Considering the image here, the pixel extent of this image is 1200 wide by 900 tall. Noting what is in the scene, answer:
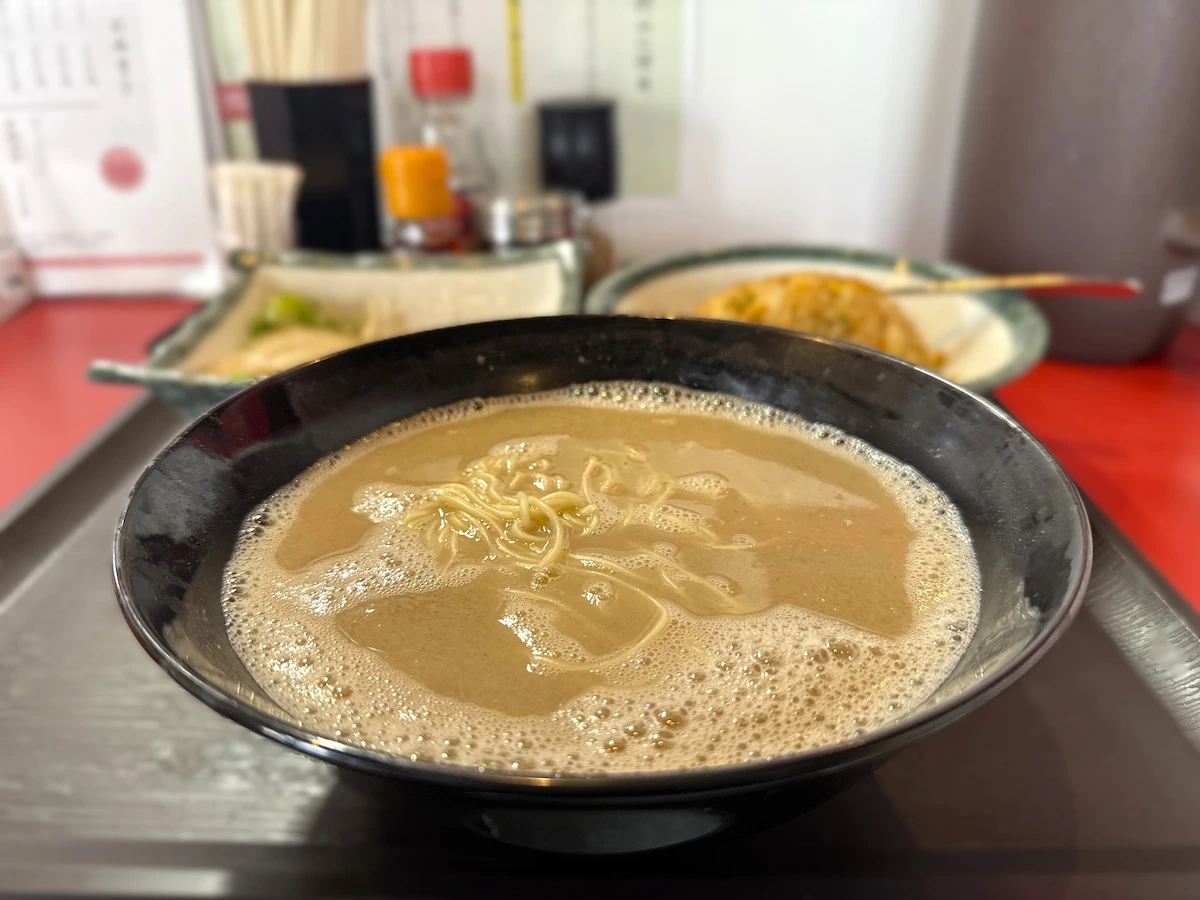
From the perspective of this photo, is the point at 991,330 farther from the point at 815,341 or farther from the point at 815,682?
the point at 815,682

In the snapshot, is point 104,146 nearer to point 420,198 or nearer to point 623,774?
point 420,198

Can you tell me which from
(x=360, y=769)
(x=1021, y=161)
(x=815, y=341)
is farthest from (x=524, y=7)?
(x=360, y=769)

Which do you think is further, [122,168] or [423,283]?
[122,168]

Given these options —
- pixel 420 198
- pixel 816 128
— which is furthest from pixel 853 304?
pixel 420 198

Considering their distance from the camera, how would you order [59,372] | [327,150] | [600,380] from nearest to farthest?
[600,380], [59,372], [327,150]

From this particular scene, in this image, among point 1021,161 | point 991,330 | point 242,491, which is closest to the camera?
point 242,491

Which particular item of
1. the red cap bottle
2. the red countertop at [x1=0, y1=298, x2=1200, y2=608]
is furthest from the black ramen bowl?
the red cap bottle

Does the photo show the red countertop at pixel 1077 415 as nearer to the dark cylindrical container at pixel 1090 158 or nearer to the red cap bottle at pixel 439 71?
the dark cylindrical container at pixel 1090 158

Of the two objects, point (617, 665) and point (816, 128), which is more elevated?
point (816, 128)
